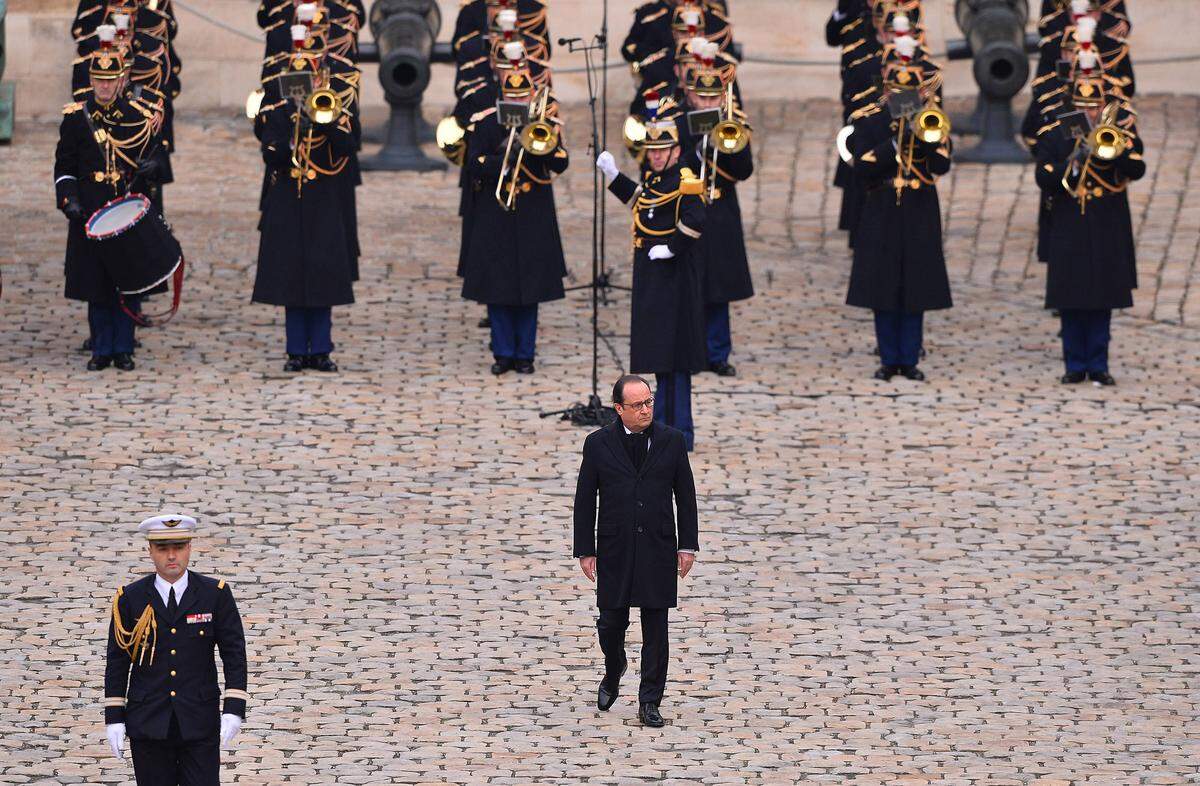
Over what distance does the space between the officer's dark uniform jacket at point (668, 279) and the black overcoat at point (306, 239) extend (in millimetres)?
2555

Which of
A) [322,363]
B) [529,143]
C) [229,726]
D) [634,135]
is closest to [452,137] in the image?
[529,143]

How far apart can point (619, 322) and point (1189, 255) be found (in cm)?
509

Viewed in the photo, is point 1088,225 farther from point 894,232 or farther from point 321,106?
point 321,106

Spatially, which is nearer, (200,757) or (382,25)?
(200,757)

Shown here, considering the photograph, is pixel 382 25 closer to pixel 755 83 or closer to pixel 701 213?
pixel 755 83

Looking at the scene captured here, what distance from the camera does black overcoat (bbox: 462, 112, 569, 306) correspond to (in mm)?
16703

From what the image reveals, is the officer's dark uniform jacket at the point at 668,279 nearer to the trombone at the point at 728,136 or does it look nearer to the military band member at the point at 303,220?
the trombone at the point at 728,136

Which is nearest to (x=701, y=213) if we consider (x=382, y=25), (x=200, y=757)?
(x=200, y=757)

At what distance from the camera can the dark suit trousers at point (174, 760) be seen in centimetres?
933

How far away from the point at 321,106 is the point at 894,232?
12.7 ft

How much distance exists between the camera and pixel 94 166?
54.0 feet

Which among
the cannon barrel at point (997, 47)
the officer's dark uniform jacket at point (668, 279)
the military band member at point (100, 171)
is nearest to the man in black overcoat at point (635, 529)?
the officer's dark uniform jacket at point (668, 279)

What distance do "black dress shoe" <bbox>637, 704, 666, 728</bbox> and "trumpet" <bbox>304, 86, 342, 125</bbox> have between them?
21.4 feet

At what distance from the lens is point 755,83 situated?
26.2m
